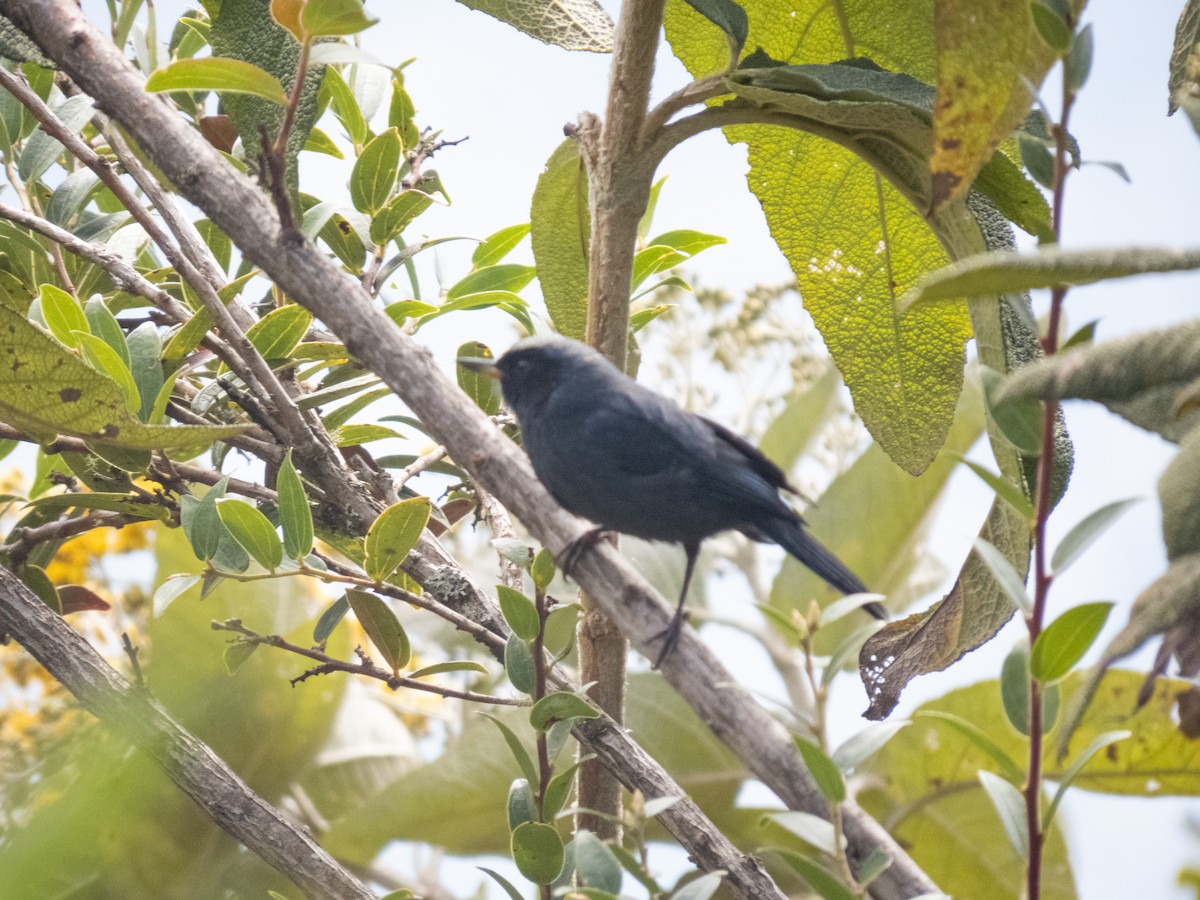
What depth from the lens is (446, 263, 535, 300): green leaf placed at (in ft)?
6.84

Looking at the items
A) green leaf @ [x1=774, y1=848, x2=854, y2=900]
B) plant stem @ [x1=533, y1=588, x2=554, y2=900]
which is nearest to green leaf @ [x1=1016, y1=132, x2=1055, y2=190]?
green leaf @ [x1=774, y1=848, x2=854, y2=900]

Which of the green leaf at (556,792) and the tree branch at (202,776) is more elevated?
the green leaf at (556,792)

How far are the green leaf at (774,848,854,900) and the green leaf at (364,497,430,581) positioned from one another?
768 millimetres

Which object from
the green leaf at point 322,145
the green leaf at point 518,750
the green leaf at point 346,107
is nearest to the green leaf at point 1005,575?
the green leaf at point 518,750

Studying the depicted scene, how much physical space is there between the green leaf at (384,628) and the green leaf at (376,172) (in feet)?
2.38

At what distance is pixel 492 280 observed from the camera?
2117mm

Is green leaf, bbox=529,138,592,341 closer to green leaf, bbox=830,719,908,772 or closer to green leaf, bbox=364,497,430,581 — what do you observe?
green leaf, bbox=364,497,430,581

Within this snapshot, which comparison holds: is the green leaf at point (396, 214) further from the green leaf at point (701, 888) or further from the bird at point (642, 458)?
the green leaf at point (701, 888)

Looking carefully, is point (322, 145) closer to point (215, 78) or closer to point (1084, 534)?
point (215, 78)

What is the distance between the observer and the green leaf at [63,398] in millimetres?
1314

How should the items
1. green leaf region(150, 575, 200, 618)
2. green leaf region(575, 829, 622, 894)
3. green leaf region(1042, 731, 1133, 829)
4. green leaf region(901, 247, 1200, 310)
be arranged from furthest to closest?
1. green leaf region(150, 575, 200, 618)
2. green leaf region(575, 829, 622, 894)
3. green leaf region(1042, 731, 1133, 829)
4. green leaf region(901, 247, 1200, 310)

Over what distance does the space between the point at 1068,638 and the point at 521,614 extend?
0.70m

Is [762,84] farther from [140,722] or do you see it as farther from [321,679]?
[321,679]

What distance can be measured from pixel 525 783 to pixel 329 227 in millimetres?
1068
